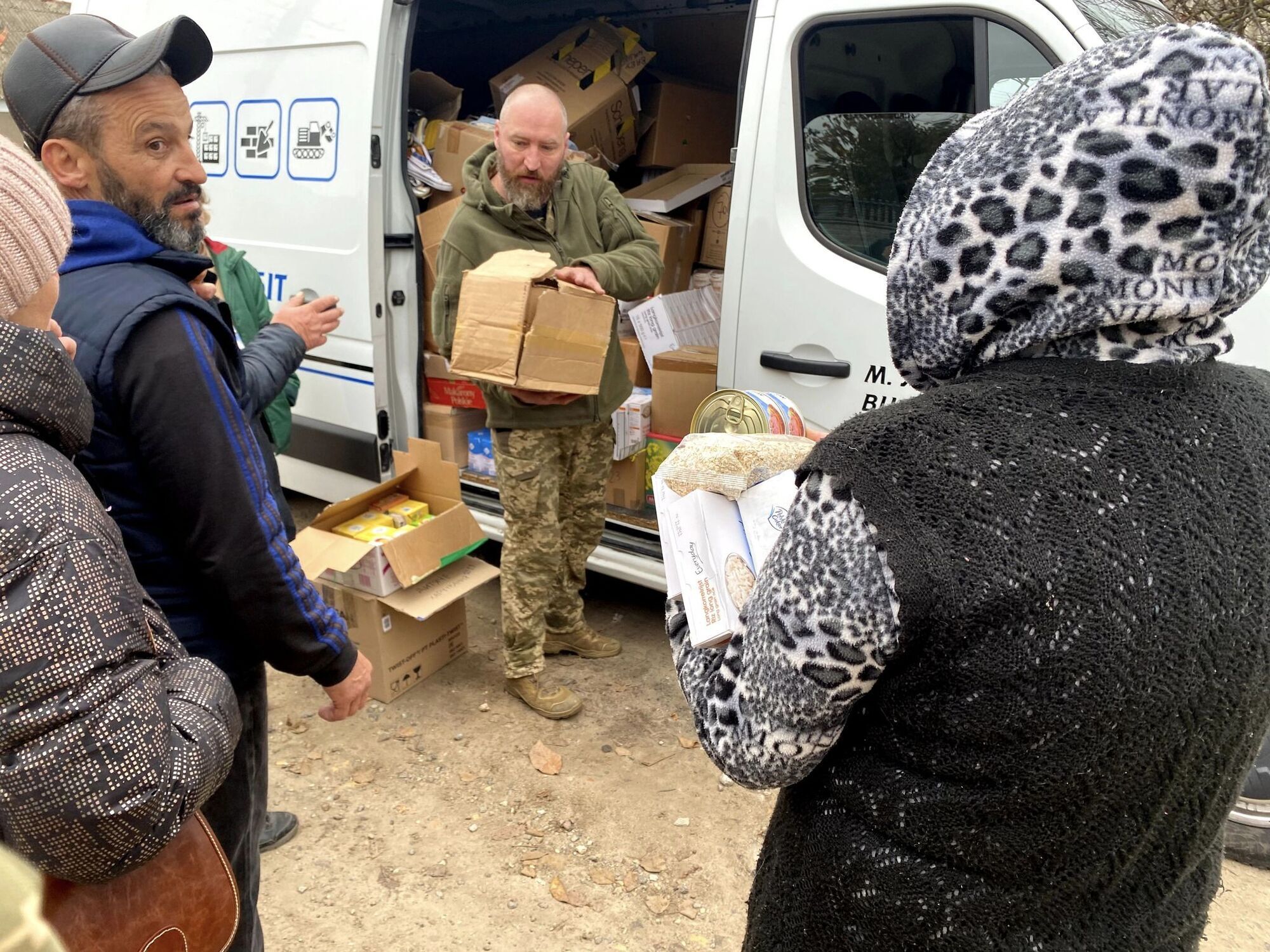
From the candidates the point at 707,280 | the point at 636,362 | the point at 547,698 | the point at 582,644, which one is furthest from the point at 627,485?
the point at 707,280

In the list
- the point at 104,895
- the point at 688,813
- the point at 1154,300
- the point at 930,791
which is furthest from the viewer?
the point at 688,813

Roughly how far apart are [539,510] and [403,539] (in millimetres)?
499

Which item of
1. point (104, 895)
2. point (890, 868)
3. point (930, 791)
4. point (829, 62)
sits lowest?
point (104, 895)

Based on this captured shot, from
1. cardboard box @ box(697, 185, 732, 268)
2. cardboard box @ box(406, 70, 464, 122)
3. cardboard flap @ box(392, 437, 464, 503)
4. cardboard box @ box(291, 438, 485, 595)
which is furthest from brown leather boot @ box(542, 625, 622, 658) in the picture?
cardboard box @ box(406, 70, 464, 122)

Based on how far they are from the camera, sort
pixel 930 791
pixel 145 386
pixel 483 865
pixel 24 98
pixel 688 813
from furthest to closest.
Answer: pixel 688 813, pixel 483 865, pixel 24 98, pixel 145 386, pixel 930 791

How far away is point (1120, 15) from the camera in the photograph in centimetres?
271

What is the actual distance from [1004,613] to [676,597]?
47cm

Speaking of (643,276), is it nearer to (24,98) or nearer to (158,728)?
(24,98)

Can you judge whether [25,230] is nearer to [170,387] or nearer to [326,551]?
[170,387]

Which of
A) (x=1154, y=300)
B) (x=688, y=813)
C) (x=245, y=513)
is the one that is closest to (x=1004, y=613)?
(x=1154, y=300)

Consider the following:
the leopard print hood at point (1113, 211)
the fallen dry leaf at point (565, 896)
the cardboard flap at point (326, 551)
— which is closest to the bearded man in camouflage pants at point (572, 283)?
the cardboard flap at point (326, 551)

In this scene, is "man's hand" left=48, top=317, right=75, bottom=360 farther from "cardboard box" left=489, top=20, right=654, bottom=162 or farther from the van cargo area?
"cardboard box" left=489, top=20, right=654, bottom=162

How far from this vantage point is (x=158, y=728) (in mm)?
1011

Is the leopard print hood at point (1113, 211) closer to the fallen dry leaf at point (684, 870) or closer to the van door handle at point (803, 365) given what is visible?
the van door handle at point (803, 365)
